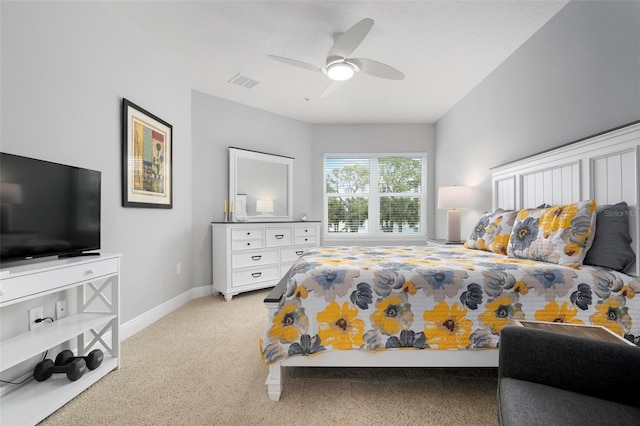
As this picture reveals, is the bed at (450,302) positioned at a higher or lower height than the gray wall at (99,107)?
lower

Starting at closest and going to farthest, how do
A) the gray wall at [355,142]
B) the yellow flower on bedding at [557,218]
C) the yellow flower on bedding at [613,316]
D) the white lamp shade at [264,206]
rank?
the yellow flower on bedding at [613,316]
the yellow flower on bedding at [557,218]
the white lamp shade at [264,206]
the gray wall at [355,142]

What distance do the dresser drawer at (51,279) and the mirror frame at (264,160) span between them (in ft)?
7.34

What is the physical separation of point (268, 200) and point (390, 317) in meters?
3.14

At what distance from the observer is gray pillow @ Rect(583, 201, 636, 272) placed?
1709 mm

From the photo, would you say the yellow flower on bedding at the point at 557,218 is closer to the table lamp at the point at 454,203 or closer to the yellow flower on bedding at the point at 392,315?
the yellow flower on bedding at the point at 392,315

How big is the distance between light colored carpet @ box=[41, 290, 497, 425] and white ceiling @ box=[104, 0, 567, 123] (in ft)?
8.48

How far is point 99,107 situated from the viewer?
7.38ft

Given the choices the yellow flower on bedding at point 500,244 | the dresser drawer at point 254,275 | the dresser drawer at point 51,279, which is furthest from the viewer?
the dresser drawer at point 254,275

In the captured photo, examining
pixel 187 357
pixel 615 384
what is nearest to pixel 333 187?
pixel 187 357

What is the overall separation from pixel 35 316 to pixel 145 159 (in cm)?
155

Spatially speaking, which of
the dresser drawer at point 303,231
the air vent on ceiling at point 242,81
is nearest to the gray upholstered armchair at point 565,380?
the dresser drawer at point 303,231

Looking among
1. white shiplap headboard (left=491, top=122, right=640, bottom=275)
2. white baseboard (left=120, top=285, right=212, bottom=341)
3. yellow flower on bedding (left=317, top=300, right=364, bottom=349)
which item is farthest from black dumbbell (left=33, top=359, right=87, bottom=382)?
white shiplap headboard (left=491, top=122, right=640, bottom=275)

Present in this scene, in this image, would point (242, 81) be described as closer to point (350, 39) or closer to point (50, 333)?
point (350, 39)

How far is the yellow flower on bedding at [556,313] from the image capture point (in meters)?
1.59
